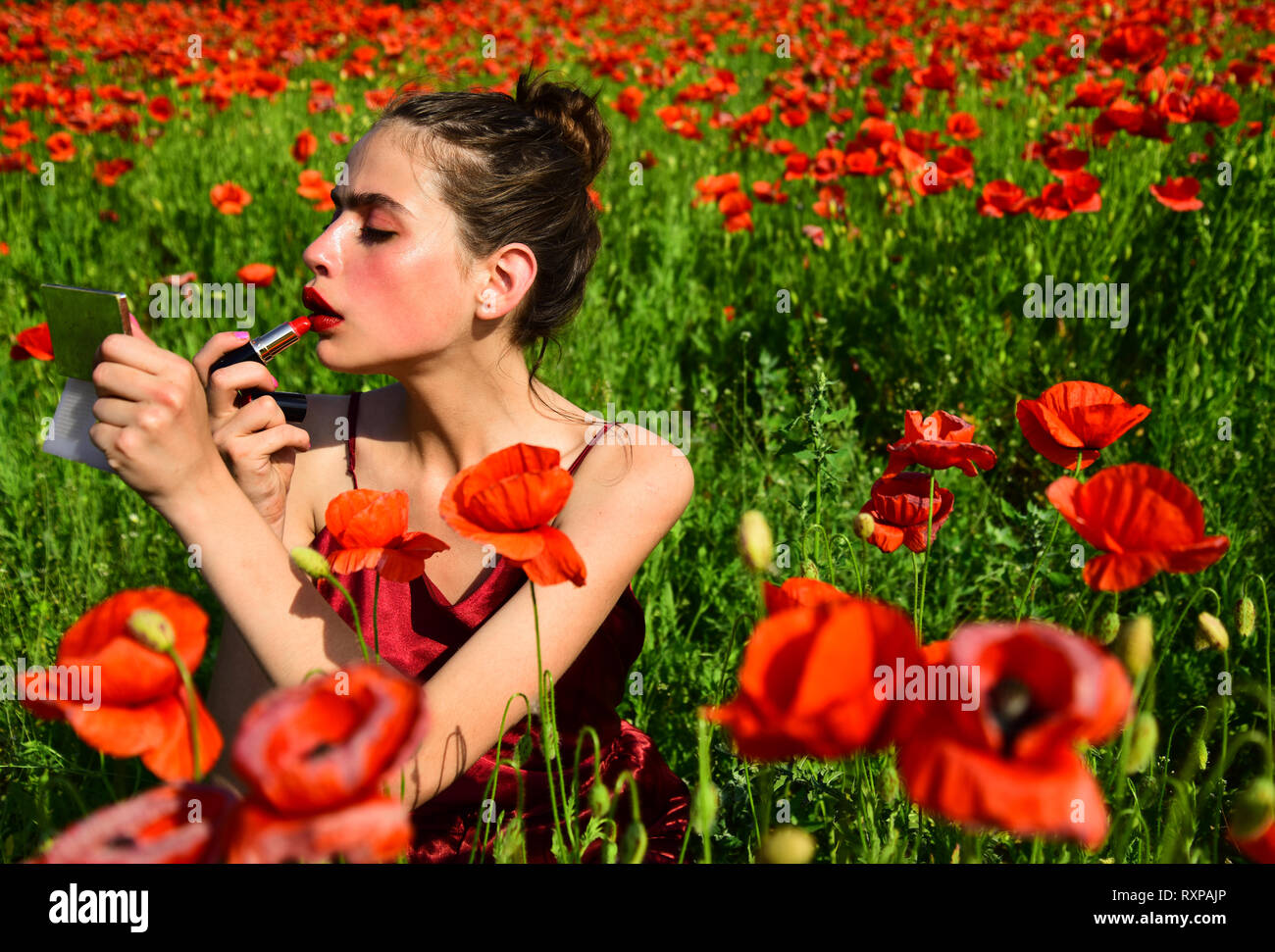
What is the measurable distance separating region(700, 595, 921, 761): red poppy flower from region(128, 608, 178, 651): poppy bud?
353mm

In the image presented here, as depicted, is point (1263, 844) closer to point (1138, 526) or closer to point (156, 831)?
point (1138, 526)

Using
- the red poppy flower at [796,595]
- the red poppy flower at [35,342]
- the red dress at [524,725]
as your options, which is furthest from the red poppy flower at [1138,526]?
the red poppy flower at [35,342]

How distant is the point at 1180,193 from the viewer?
306cm

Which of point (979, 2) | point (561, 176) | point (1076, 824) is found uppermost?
point (979, 2)

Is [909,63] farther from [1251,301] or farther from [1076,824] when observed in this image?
[1076,824]

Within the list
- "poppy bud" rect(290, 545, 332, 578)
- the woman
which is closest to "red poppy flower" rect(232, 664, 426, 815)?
"poppy bud" rect(290, 545, 332, 578)

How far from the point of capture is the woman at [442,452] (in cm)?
122

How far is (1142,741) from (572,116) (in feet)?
4.93

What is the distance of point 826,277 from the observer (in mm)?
3586

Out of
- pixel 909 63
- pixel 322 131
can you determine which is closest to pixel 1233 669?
pixel 909 63

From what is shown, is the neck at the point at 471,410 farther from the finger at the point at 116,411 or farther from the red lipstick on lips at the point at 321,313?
the finger at the point at 116,411

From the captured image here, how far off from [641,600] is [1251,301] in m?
2.00

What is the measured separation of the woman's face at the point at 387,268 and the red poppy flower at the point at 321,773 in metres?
1.04

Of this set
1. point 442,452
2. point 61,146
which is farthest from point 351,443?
point 61,146
